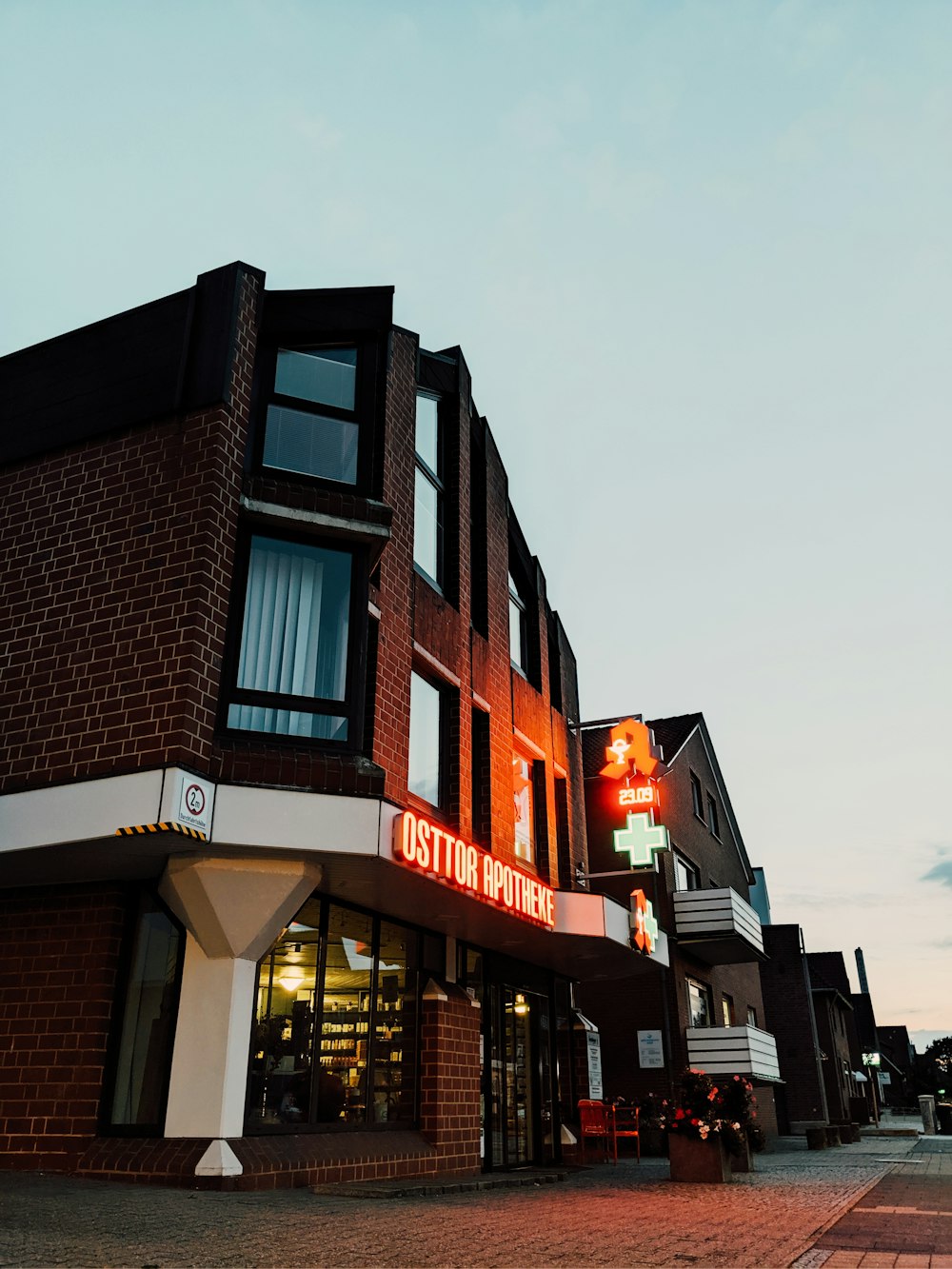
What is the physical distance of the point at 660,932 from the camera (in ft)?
63.3

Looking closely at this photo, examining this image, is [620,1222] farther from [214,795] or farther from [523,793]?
[523,793]

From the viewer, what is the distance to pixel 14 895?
1152 cm

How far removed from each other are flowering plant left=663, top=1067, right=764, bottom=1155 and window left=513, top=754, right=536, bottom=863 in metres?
4.69

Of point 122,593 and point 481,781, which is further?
point 481,781

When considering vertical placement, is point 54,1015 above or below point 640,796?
below

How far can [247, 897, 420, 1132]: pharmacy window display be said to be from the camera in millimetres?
11234

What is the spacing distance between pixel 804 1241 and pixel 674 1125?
681 centimetres

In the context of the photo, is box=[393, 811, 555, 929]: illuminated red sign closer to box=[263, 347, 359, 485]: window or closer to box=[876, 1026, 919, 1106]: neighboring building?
box=[263, 347, 359, 485]: window

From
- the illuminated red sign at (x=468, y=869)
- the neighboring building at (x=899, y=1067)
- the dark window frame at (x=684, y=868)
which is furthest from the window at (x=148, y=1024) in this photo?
the neighboring building at (x=899, y=1067)

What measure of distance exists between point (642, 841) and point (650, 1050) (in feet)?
22.5

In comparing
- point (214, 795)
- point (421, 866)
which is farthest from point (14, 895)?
point (421, 866)

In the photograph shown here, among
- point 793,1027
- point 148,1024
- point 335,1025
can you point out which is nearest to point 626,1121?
point 335,1025

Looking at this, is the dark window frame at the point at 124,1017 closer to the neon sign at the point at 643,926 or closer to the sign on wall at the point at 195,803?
the sign on wall at the point at 195,803

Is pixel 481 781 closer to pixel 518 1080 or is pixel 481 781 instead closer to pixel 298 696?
pixel 518 1080
